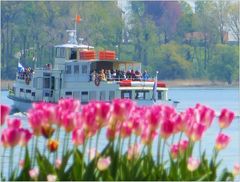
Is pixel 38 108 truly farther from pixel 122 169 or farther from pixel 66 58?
pixel 66 58

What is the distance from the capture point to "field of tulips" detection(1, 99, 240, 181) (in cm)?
586

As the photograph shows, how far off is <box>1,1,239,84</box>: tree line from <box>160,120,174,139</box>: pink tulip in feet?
164

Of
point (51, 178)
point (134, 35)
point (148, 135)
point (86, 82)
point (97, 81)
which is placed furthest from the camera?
point (134, 35)

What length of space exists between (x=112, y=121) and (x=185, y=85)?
5460 cm

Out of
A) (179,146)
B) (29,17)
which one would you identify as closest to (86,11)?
(29,17)

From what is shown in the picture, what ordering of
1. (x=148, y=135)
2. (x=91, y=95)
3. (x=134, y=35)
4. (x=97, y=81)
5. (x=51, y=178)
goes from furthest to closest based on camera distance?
(x=134, y=35) → (x=91, y=95) → (x=97, y=81) → (x=148, y=135) → (x=51, y=178)

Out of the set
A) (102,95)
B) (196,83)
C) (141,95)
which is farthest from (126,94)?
(196,83)

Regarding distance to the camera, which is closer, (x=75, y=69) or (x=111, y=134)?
(x=111, y=134)

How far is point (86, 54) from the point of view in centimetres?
3216

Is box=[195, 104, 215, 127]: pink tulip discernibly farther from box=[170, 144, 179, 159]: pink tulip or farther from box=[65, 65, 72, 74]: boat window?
box=[65, 65, 72, 74]: boat window

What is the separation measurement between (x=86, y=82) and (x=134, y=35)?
32140 mm

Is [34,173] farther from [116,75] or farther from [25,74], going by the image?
[25,74]

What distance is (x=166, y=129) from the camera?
599 centimetres

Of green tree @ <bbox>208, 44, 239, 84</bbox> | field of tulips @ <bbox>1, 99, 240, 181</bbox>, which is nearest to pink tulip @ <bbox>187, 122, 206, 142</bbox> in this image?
field of tulips @ <bbox>1, 99, 240, 181</bbox>
